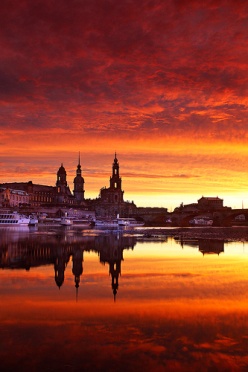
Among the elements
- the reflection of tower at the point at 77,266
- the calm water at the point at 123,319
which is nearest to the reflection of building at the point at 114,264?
the calm water at the point at 123,319

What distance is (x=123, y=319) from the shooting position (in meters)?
14.4

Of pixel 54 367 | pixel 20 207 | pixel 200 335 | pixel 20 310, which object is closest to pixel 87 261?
pixel 20 310

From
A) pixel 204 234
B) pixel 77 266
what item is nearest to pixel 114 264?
pixel 77 266

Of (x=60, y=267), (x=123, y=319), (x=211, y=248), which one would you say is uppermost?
(x=211, y=248)

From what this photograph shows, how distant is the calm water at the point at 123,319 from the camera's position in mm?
10664

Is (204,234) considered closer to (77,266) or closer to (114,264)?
(114,264)

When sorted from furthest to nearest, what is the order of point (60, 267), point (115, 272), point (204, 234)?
point (204, 234) → point (60, 267) → point (115, 272)

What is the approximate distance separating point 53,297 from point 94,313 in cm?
327

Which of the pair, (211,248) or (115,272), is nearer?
(115,272)

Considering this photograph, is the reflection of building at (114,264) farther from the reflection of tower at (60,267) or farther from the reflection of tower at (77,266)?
the reflection of tower at (60,267)

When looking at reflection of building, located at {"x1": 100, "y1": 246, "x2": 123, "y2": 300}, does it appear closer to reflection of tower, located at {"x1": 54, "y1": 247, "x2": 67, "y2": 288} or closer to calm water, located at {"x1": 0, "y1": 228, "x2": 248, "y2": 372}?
calm water, located at {"x1": 0, "y1": 228, "x2": 248, "y2": 372}

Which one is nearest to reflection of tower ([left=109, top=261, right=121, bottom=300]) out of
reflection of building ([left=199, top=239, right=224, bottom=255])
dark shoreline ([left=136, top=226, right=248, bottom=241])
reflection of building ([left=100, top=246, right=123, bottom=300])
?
reflection of building ([left=100, top=246, right=123, bottom=300])

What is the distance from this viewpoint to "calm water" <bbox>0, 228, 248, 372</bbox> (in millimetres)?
10664

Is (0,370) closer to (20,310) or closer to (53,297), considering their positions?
(20,310)
